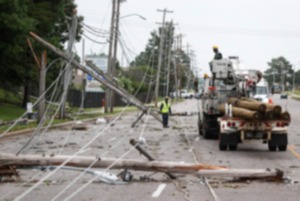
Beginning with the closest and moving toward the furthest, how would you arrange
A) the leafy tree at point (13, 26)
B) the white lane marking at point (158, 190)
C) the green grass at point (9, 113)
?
the white lane marking at point (158, 190) < the leafy tree at point (13, 26) < the green grass at point (9, 113)

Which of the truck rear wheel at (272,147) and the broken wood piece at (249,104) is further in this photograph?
the truck rear wheel at (272,147)

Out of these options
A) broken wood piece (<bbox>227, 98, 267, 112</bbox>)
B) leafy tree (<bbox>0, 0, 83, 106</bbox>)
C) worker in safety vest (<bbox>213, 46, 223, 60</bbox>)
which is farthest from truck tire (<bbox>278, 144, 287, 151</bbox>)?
leafy tree (<bbox>0, 0, 83, 106</bbox>)

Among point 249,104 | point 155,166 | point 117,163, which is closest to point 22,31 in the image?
point 249,104

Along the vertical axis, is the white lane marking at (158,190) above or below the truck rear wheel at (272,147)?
below

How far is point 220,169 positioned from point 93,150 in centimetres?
883

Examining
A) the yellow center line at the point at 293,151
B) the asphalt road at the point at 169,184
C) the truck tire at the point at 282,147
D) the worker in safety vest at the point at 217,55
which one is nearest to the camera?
the asphalt road at the point at 169,184

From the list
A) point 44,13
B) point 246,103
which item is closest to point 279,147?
point 246,103

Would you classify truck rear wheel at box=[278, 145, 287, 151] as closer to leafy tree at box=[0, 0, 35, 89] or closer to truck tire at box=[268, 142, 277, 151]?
truck tire at box=[268, 142, 277, 151]

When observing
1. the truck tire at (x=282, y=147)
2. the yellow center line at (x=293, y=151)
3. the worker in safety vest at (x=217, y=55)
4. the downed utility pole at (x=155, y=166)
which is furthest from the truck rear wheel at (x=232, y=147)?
the downed utility pole at (x=155, y=166)

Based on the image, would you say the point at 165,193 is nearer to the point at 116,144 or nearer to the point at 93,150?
the point at 93,150

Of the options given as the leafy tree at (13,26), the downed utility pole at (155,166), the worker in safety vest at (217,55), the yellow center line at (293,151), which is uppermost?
the leafy tree at (13,26)

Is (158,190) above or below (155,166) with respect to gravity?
below

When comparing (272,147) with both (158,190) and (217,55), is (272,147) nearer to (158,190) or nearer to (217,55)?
(217,55)

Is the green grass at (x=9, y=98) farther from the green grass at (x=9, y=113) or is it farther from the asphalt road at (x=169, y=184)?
the asphalt road at (x=169, y=184)
